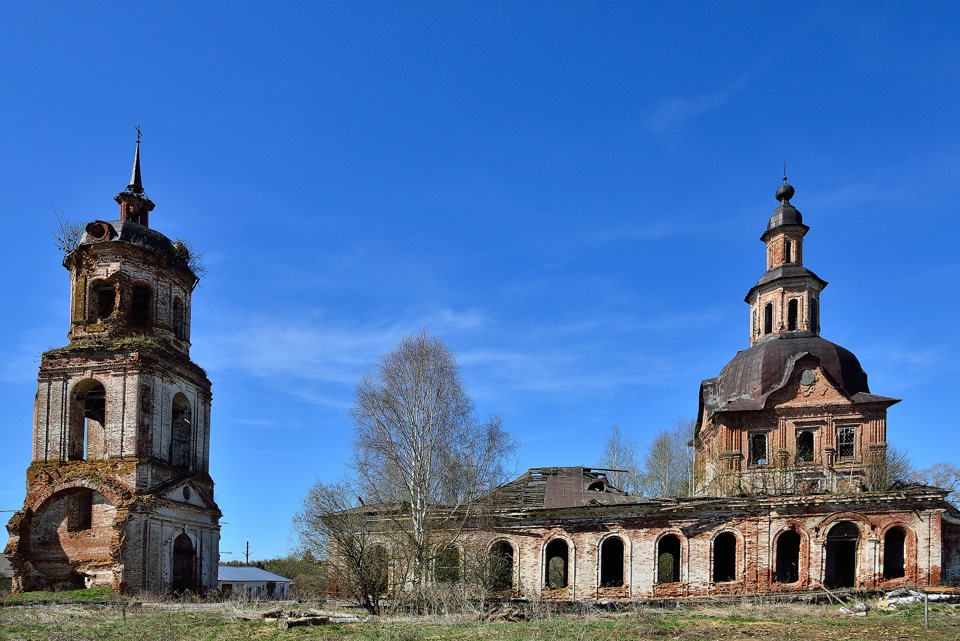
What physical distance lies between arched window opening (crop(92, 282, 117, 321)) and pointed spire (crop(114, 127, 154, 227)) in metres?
2.62

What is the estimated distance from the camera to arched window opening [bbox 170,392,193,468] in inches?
1142

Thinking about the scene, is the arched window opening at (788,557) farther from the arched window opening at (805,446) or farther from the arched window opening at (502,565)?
the arched window opening at (502,565)

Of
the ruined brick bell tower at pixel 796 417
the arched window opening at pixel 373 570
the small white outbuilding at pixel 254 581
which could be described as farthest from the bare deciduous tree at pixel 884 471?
the small white outbuilding at pixel 254 581

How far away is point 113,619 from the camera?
1953 centimetres

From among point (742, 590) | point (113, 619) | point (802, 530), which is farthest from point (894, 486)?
point (113, 619)

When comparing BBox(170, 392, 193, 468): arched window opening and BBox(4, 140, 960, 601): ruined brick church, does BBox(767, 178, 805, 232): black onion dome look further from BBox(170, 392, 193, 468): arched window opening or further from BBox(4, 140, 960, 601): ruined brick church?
BBox(170, 392, 193, 468): arched window opening

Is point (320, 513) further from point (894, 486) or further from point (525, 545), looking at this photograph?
point (894, 486)

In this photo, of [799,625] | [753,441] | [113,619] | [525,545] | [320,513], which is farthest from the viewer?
[753,441]

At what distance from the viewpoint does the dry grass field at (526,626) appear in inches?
628

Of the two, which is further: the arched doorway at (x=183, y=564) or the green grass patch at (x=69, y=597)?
the arched doorway at (x=183, y=564)

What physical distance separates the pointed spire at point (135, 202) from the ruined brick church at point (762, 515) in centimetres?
1594

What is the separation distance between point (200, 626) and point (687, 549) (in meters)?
14.6

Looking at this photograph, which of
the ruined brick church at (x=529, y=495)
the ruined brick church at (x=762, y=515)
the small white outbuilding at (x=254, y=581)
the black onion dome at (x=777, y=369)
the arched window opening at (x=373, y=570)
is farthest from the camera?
the small white outbuilding at (x=254, y=581)

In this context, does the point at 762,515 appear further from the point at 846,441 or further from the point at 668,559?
the point at 846,441
